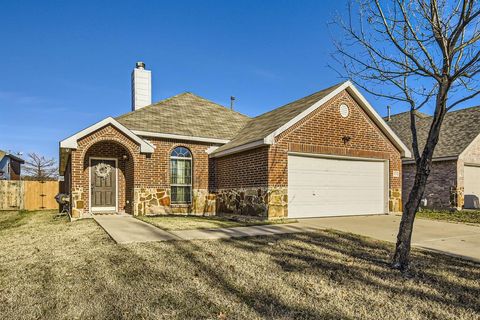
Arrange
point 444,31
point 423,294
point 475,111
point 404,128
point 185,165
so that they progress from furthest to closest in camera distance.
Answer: point 404,128 → point 475,111 → point 185,165 → point 444,31 → point 423,294

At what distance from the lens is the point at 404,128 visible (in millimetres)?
22828

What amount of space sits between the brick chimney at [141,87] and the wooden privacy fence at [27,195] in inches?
361

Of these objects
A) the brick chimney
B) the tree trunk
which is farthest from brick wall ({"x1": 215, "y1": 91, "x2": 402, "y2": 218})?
the brick chimney

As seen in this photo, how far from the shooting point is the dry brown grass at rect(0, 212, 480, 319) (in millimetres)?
3854

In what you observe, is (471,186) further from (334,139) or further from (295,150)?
(295,150)

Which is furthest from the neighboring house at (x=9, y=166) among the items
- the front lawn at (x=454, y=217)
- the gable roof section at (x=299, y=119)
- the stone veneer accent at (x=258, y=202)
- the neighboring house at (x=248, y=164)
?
the front lawn at (x=454, y=217)

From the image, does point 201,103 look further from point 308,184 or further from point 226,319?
point 226,319

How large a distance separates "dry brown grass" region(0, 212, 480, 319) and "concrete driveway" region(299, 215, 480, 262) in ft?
2.74

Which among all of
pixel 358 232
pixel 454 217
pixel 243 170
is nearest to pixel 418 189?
pixel 358 232

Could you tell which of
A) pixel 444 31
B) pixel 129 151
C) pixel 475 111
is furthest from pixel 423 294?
pixel 475 111

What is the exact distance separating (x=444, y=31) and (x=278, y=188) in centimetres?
673

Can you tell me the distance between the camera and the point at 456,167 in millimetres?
17375

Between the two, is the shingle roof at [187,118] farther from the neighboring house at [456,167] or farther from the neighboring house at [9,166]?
the neighboring house at [9,166]

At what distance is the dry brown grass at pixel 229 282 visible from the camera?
3.85 meters
